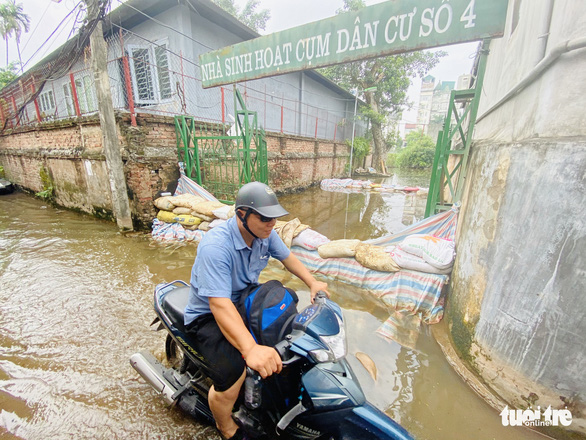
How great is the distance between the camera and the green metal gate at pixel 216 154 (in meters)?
5.59

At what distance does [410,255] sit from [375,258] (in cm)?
39

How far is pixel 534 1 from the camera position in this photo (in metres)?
2.34

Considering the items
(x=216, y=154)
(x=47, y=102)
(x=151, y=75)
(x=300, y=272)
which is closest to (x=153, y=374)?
(x=300, y=272)

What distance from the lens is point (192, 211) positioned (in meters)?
5.07

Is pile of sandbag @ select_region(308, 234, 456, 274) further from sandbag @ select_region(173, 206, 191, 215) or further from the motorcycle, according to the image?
sandbag @ select_region(173, 206, 191, 215)

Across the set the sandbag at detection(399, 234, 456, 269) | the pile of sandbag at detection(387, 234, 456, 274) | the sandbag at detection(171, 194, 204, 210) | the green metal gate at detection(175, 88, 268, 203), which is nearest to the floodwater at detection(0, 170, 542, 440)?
the pile of sandbag at detection(387, 234, 456, 274)

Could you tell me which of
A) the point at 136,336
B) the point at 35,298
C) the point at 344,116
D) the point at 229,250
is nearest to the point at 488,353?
the point at 229,250

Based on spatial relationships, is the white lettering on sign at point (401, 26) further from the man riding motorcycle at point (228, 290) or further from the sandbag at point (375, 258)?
the man riding motorcycle at point (228, 290)

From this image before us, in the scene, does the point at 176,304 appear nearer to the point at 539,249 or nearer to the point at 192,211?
the point at 539,249

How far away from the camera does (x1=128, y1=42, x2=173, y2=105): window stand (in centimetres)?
790

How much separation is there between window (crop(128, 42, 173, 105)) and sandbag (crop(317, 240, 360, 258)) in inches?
287

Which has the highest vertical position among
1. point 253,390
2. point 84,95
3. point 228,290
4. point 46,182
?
point 84,95

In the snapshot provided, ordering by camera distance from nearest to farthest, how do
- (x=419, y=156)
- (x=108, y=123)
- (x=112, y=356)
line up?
1. (x=112, y=356)
2. (x=108, y=123)
3. (x=419, y=156)

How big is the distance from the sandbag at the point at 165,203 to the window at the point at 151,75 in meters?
4.21
